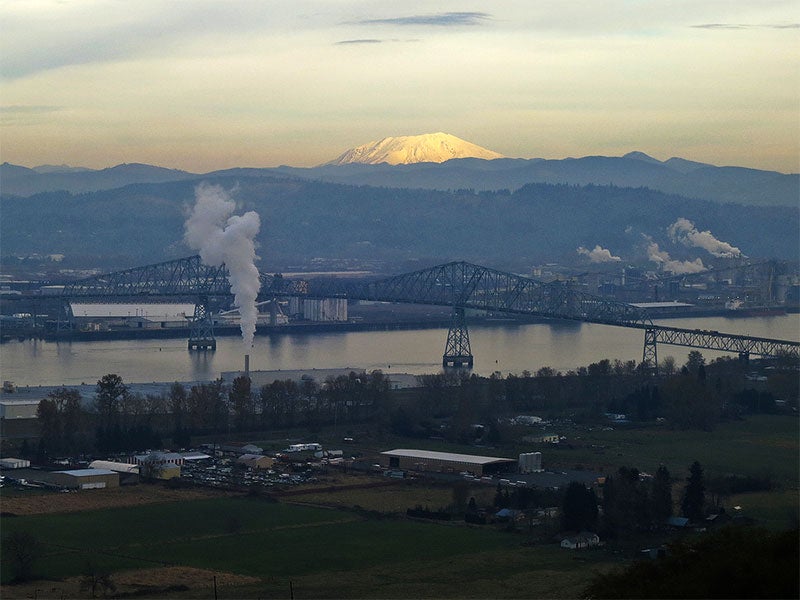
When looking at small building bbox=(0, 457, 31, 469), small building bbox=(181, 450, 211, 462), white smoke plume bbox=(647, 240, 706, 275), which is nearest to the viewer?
small building bbox=(0, 457, 31, 469)

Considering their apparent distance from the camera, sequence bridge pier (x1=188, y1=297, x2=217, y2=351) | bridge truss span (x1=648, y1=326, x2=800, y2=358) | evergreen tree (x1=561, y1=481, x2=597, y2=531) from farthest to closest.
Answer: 1. bridge pier (x1=188, y1=297, x2=217, y2=351)
2. bridge truss span (x1=648, y1=326, x2=800, y2=358)
3. evergreen tree (x1=561, y1=481, x2=597, y2=531)

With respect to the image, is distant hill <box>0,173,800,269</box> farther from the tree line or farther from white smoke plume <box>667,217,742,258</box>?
the tree line

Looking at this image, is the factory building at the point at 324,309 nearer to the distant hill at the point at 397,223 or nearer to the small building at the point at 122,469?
the small building at the point at 122,469

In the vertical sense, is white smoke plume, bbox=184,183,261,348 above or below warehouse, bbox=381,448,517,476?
above

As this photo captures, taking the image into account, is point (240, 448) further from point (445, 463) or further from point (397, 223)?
point (397, 223)

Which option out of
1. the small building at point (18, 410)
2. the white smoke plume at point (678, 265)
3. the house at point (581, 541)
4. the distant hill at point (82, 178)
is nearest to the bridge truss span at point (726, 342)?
the small building at point (18, 410)

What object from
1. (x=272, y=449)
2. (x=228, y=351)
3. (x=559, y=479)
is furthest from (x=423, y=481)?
(x=228, y=351)

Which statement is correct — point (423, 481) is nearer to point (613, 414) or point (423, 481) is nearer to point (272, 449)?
point (272, 449)

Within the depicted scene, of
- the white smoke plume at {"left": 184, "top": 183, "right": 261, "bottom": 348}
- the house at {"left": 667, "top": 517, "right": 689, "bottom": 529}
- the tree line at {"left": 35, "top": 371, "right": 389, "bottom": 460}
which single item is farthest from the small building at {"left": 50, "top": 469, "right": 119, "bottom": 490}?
the white smoke plume at {"left": 184, "top": 183, "right": 261, "bottom": 348}
